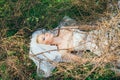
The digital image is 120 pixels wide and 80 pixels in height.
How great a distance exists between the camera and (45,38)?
4.99 meters

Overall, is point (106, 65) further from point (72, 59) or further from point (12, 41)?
point (12, 41)

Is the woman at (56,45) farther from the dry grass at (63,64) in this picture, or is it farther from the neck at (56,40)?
the dry grass at (63,64)

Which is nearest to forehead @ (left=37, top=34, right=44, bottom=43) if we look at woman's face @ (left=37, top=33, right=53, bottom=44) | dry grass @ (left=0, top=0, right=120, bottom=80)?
woman's face @ (left=37, top=33, right=53, bottom=44)

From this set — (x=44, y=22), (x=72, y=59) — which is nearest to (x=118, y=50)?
(x=72, y=59)

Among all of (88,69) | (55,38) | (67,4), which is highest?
(67,4)

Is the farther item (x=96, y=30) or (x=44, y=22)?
(x=44, y=22)

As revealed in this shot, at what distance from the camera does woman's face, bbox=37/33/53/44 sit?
4.97m

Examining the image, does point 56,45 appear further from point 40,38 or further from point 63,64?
point 63,64

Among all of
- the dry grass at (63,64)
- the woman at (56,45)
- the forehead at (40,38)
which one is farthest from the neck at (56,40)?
the dry grass at (63,64)

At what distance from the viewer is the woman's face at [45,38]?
4.97 meters

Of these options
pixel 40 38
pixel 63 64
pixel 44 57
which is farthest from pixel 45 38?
pixel 63 64

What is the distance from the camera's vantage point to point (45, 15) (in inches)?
209

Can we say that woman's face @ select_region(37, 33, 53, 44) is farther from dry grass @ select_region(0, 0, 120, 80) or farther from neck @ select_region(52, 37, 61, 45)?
dry grass @ select_region(0, 0, 120, 80)

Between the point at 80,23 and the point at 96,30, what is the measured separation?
0.39m
